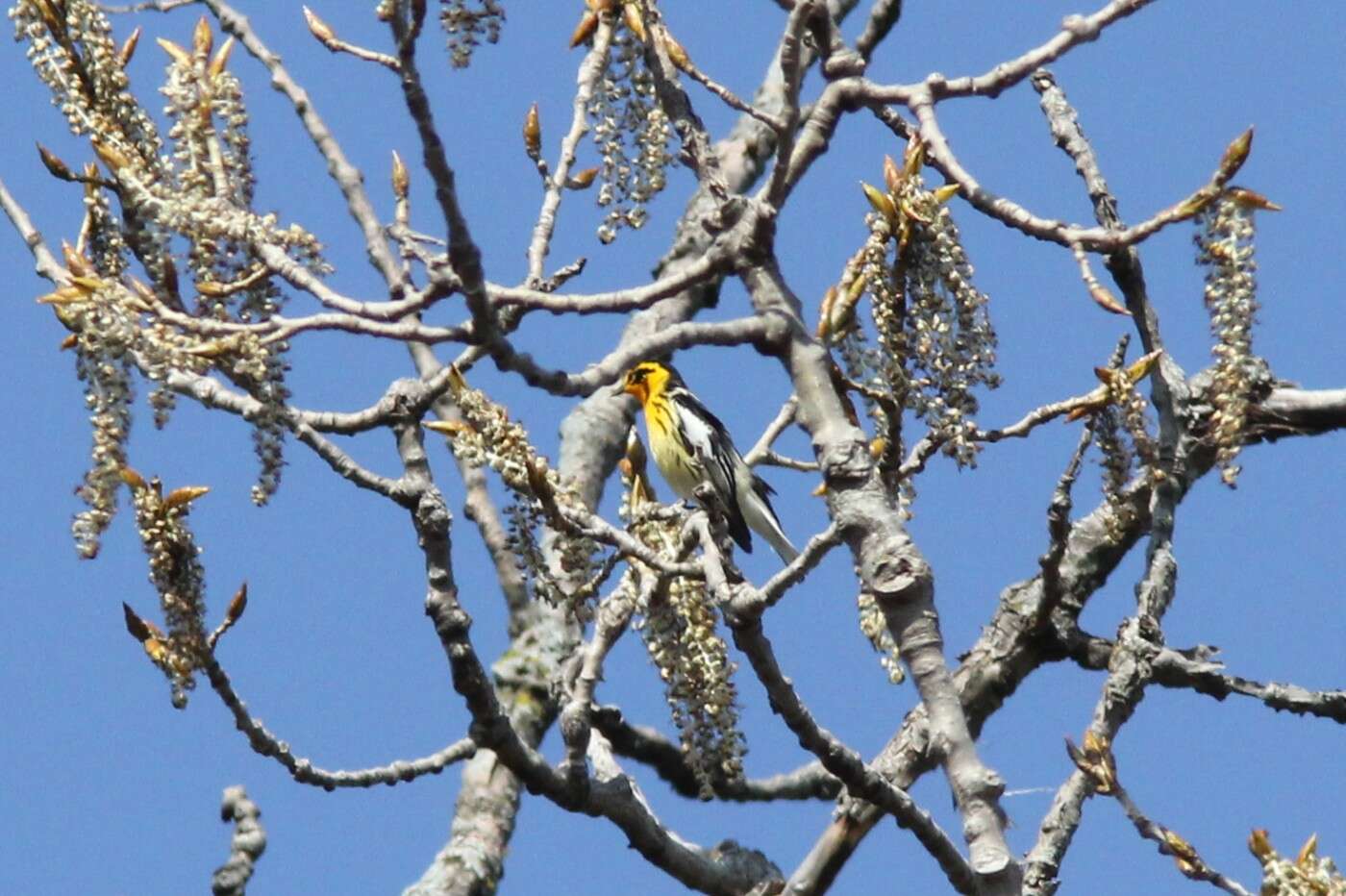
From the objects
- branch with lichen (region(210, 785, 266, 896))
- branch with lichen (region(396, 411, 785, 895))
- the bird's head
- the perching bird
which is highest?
the bird's head

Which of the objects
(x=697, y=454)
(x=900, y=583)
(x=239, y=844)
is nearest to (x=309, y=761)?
(x=239, y=844)

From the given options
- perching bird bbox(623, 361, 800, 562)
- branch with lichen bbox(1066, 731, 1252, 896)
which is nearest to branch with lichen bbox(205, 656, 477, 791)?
branch with lichen bbox(1066, 731, 1252, 896)

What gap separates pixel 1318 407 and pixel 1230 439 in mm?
1348

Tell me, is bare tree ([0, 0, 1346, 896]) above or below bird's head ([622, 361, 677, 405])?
below

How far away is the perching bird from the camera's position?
753 centimetres

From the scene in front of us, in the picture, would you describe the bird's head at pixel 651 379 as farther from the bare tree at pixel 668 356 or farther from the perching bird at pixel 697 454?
the bare tree at pixel 668 356

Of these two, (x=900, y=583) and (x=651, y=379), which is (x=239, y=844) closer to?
(x=900, y=583)

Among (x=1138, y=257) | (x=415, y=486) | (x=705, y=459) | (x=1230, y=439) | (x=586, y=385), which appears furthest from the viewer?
(x=705, y=459)

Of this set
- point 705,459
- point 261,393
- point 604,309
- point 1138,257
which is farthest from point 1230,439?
point 705,459

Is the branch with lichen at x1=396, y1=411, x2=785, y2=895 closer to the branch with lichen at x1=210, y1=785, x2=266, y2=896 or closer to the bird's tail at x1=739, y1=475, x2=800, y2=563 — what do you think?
the branch with lichen at x1=210, y1=785, x2=266, y2=896

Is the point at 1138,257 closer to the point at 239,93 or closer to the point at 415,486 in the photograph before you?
the point at 415,486

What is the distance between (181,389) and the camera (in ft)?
13.5

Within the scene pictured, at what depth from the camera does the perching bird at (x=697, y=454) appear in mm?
7527

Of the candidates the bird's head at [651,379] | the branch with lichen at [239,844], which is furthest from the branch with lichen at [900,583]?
the bird's head at [651,379]
